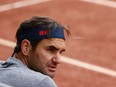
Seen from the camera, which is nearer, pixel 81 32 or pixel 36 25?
pixel 36 25

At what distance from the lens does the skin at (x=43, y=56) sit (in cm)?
371

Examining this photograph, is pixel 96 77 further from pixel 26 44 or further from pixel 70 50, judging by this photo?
pixel 26 44

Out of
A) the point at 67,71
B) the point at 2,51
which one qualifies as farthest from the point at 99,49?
the point at 2,51

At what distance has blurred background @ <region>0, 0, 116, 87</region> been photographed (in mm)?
8523

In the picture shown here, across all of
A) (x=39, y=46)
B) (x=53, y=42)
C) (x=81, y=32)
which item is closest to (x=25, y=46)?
(x=39, y=46)

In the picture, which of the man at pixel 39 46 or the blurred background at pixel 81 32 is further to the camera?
the blurred background at pixel 81 32

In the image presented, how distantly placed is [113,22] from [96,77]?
9.14 feet

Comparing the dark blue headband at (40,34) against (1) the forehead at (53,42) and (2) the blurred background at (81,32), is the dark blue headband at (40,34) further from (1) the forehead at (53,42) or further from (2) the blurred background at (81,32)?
(2) the blurred background at (81,32)

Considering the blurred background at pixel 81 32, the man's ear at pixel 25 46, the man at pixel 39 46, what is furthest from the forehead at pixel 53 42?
the blurred background at pixel 81 32

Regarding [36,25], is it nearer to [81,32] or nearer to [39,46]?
[39,46]

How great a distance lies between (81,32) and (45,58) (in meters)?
6.66

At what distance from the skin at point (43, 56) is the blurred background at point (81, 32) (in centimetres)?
449

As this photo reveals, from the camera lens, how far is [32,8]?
1185 cm

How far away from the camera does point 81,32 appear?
1034 centimetres
